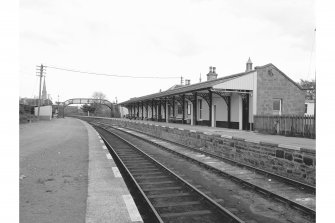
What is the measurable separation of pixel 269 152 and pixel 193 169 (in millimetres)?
2472

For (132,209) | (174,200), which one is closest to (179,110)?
(174,200)

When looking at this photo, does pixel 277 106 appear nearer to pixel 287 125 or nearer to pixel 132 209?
pixel 287 125

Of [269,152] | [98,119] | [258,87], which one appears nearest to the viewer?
[269,152]

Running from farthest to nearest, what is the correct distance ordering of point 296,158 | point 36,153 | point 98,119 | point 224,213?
1. point 98,119
2. point 36,153
3. point 296,158
4. point 224,213

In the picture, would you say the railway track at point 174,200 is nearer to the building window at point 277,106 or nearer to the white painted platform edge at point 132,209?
the white painted platform edge at point 132,209

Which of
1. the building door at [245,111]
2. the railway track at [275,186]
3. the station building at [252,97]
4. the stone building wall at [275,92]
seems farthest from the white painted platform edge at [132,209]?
the stone building wall at [275,92]

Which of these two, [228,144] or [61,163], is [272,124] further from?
[61,163]

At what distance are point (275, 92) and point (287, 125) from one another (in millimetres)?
6870

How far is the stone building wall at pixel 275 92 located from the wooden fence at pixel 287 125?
138 inches

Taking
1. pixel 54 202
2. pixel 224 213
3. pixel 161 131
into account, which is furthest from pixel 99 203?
pixel 161 131

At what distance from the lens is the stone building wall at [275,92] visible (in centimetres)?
2122

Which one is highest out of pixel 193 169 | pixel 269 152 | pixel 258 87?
pixel 258 87

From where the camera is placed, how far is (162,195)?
6391 millimetres

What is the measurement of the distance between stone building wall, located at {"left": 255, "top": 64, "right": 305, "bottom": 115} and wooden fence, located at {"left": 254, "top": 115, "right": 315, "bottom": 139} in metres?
3.50
